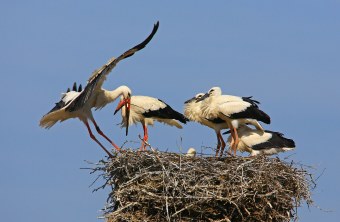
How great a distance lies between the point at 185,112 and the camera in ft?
48.3

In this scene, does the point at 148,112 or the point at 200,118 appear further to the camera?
the point at 148,112

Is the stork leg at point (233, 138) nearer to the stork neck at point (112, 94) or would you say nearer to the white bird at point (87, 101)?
the white bird at point (87, 101)

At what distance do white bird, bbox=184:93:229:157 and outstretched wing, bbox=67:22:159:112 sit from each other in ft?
6.47

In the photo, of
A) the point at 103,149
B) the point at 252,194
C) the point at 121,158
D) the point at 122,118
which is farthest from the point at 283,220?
the point at 122,118

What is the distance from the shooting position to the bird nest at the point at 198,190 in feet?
34.3

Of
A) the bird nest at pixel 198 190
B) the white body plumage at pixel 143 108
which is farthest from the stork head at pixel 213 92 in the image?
the bird nest at pixel 198 190

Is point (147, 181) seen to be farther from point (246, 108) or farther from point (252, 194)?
point (246, 108)

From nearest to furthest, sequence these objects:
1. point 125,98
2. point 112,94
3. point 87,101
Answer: point 87,101 < point 112,94 < point 125,98

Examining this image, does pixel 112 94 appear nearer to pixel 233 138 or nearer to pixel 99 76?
pixel 99 76

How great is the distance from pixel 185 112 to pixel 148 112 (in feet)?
2.24

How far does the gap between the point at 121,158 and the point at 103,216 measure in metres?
0.73

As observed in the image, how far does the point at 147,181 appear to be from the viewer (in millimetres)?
10742

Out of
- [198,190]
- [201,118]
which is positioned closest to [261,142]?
[201,118]

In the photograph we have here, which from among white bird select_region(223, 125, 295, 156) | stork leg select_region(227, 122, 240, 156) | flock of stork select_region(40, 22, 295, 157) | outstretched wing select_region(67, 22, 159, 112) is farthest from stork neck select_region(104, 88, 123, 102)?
white bird select_region(223, 125, 295, 156)
